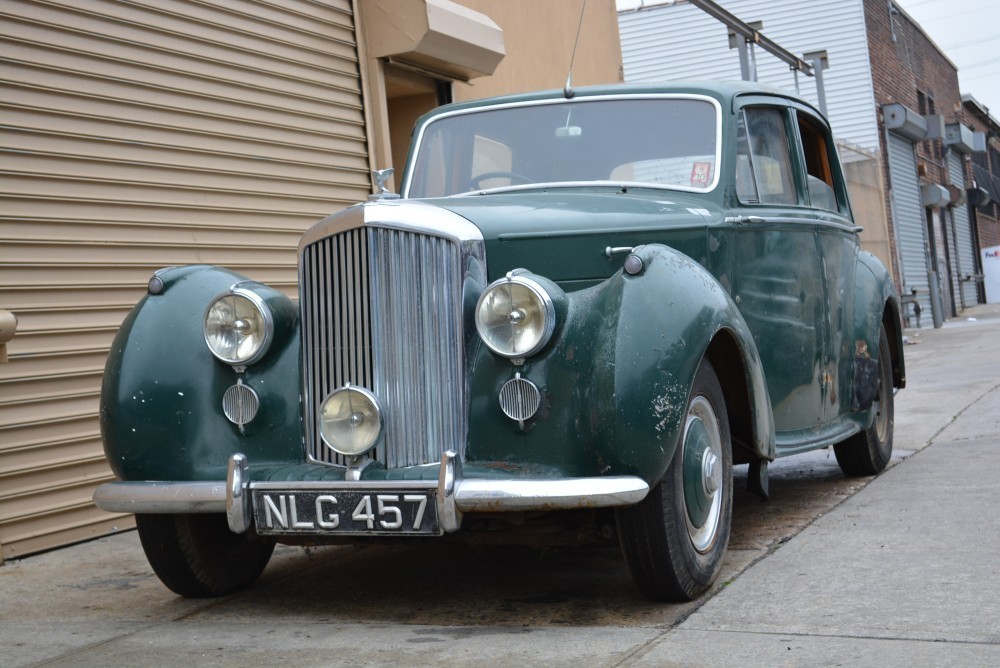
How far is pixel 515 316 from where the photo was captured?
3.66 metres

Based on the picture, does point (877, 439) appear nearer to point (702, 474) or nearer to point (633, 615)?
point (702, 474)

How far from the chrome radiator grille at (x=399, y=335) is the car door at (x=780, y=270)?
1396 millimetres

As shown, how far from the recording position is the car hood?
4062mm

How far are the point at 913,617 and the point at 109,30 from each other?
16.8 feet

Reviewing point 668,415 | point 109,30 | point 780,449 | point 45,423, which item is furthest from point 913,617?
point 109,30

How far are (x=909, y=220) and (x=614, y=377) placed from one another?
25725 millimetres

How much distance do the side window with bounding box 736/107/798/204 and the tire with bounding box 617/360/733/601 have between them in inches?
48.5

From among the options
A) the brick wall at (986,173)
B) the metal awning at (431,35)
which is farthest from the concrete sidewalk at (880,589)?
the brick wall at (986,173)

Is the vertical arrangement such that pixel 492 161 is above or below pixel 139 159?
below

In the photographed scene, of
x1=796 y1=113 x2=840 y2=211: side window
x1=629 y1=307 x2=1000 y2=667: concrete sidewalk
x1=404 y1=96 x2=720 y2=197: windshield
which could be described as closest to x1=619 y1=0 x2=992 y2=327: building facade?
x1=796 y1=113 x2=840 y2=211: side window

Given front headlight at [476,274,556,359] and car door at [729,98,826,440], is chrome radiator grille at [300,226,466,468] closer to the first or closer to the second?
front headlight at [476,274,556,359]

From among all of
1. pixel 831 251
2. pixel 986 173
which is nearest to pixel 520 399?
pixel 831 251

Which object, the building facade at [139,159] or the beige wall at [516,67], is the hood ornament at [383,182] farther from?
the beige wall at [516,67]

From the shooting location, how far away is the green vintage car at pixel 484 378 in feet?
11.7
